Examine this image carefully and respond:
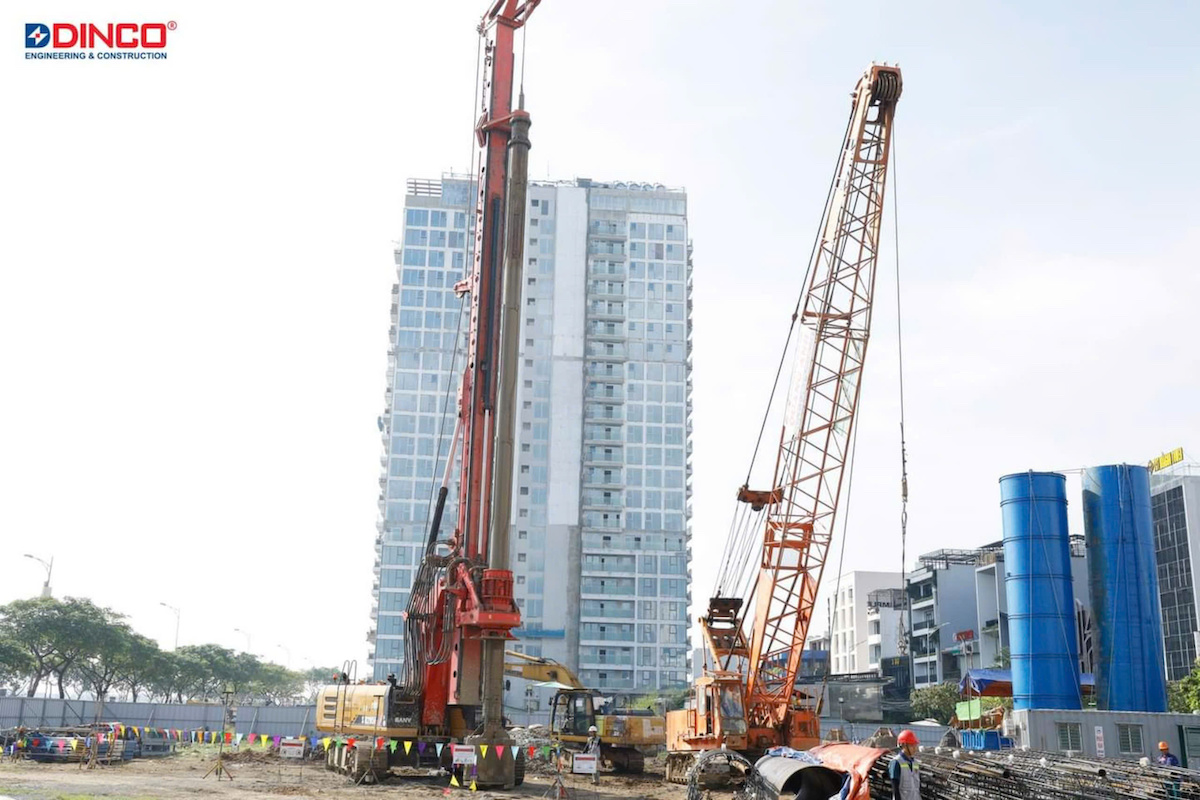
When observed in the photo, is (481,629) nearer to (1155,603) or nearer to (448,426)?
(1155,603)

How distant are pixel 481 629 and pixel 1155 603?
35.9m

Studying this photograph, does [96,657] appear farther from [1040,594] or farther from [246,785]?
[1040,594]

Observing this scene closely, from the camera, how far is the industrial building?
11950cm

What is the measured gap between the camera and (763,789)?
22.3 meters

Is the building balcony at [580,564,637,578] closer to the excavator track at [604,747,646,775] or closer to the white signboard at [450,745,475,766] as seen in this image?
the excavator track at [604,747,646,775]

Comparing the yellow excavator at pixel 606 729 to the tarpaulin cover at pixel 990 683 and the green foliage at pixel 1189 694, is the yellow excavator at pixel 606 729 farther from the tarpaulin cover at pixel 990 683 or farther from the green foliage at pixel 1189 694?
the green foliage at pixel 1189 694

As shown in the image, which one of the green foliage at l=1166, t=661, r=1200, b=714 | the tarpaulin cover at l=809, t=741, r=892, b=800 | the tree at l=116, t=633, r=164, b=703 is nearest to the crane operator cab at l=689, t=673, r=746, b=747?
the tarpaulin cover at l=809, t=741, r=892, b=800

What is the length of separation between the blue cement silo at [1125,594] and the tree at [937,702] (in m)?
31.1

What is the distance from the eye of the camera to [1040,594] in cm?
4919

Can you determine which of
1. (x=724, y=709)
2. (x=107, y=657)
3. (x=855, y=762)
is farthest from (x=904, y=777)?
(x=107, y=657)

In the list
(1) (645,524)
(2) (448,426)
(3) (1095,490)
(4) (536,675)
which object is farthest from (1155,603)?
(2) (448,426)

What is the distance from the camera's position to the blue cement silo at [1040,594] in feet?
159

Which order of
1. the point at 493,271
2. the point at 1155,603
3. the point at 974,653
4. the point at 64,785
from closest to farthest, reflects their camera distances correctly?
the point at 64,785 → the point at 493,271 → the point at 1155,603 → the point at 974,653

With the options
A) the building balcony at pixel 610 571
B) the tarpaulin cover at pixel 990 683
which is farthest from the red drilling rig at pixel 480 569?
the building balcony at pixel 610 571
